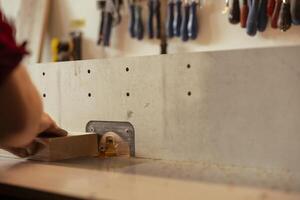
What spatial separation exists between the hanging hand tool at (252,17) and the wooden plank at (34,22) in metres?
1.21

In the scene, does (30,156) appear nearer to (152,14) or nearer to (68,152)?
(68,152)

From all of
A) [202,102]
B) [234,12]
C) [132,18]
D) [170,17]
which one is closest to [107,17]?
[132,18]

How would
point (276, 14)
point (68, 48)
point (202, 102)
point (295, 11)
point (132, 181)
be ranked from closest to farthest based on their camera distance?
point (132, 181)
point (202, 102)
point (295, 11)
point (276, 14)
point (68, 48)

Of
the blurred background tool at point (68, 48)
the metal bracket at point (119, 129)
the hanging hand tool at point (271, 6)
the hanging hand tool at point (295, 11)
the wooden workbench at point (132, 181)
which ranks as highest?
the hanging hand tool at point (271, 6)

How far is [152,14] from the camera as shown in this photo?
2.08m

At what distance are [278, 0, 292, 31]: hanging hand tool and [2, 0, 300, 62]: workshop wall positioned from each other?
115mm

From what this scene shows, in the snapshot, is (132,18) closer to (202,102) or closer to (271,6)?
(271,6)

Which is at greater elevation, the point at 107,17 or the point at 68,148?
the point at 107,17

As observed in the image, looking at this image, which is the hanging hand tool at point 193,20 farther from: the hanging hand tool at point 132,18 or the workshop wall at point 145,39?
the hanging hand tool at point 132,18

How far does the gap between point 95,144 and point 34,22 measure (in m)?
1.65

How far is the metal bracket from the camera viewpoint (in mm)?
898

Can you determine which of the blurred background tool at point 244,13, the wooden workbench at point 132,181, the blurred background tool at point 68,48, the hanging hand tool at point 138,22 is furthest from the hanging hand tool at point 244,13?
Answer: the wooden workbench at point 132,181

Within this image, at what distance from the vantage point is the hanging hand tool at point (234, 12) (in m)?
1.77

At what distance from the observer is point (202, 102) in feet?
2.58
